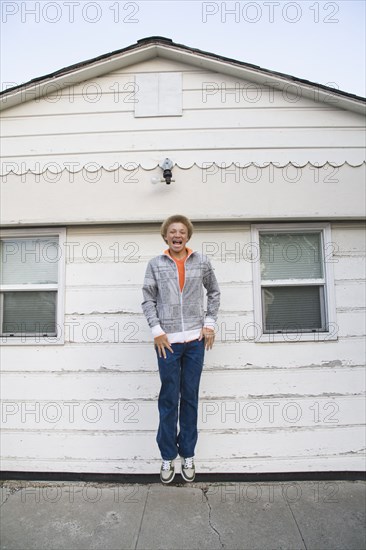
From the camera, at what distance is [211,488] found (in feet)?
9.75

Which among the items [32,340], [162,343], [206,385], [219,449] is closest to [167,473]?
[219,449]

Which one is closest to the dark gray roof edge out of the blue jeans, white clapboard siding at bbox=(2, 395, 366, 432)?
the blue jeans

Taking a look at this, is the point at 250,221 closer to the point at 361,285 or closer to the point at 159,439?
the point at 361,285

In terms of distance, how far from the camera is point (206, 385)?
123 inches

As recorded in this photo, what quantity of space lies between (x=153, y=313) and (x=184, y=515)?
1.58 meters

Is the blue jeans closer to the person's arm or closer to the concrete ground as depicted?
the person's arm

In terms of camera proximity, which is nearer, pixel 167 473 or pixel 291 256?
pixel 167 473

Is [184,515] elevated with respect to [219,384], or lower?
lower

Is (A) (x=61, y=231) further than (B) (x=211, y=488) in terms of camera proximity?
Yes

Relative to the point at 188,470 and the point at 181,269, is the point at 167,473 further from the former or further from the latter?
the point at 181,269

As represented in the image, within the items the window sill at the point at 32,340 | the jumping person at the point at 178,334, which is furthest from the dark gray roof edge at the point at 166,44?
the window sill at the point at 32,340

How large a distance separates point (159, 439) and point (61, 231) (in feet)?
6.63

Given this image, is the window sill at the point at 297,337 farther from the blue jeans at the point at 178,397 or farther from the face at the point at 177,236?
the face at the point at 177,236

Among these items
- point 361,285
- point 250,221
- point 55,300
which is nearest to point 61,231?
point 55,300
